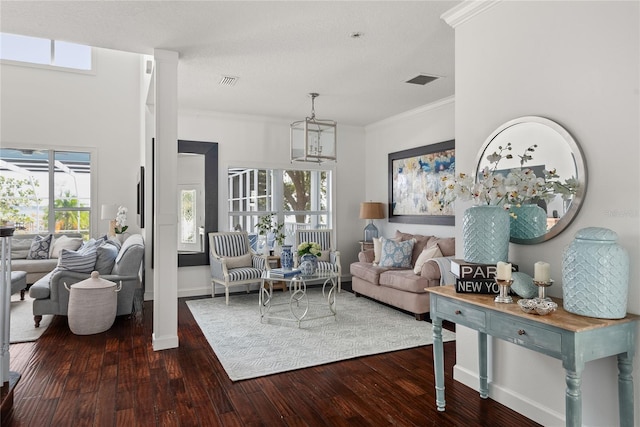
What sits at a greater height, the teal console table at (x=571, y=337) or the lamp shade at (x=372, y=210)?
the lamp shade at (x=372, y=210)

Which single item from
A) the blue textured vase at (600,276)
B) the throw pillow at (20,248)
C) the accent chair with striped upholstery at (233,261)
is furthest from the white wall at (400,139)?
the throw pillow at (20,248)

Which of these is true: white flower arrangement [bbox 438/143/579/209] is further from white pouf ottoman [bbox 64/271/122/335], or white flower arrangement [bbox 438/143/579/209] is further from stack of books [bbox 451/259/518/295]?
white pouf ottoman [bbox 64/271/122/335]

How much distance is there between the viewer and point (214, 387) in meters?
2.94

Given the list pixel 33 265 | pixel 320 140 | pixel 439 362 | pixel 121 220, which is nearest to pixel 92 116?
pixel 121 220

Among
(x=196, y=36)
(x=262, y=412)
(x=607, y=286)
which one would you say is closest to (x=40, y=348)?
(x=262, y=412)

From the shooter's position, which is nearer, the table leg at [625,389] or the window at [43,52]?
the table leg at [625,389]

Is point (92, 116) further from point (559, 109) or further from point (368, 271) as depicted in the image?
point (559, 109)

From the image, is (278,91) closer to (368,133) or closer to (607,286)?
(368,133)

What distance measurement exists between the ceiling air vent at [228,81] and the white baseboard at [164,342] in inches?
110

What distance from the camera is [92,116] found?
7438 millimetres

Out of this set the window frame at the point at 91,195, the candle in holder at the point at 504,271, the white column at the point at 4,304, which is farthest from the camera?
the window frame at the point at 91,195

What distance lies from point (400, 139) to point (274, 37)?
3.41 metres

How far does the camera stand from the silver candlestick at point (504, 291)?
2.16 metres

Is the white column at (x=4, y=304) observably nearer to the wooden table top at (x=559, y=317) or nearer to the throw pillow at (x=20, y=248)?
the wooden table top at (x=559, y=317)
